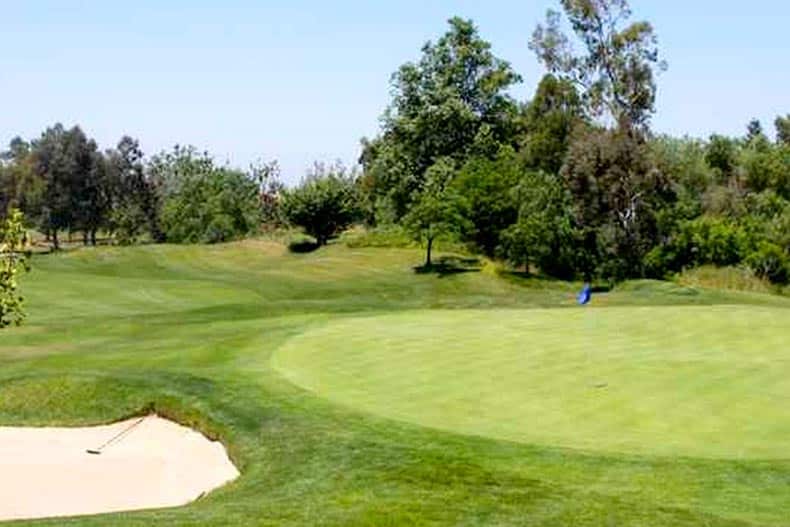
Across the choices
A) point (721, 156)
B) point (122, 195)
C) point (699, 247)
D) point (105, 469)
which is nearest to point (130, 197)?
point (122, 195)

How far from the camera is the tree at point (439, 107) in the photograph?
2685 inches

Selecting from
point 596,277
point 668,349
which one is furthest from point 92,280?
point 668,349

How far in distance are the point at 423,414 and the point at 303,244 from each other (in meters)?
49.0

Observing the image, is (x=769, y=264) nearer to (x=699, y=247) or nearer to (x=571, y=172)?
(x=699, y=247)

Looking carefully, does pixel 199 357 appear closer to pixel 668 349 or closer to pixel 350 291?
pixel 668 349

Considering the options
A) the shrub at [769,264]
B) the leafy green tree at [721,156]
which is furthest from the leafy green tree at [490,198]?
the leafy green tree at [721,156]

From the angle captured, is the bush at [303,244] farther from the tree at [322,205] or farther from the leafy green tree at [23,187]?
the leafy green tree at [23,187]

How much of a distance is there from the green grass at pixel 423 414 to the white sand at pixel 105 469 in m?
0.38

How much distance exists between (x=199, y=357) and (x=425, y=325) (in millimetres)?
Answer: 4958

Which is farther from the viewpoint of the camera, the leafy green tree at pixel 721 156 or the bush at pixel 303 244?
the leafy green tree at pixel 721 156

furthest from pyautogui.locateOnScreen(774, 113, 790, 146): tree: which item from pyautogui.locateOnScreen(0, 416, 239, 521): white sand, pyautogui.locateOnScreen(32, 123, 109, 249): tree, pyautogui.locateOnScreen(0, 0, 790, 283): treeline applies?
pyautogui.locateOnScreen(0, 416, 239, 521): white sand

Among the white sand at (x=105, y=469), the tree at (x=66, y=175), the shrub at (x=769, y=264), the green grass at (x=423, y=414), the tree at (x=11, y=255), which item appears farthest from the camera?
the tree at (x=66, y=175)

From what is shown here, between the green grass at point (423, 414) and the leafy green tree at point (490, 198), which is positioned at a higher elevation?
the leafy green tree at point (490, 198)

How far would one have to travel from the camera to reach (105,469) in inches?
577
